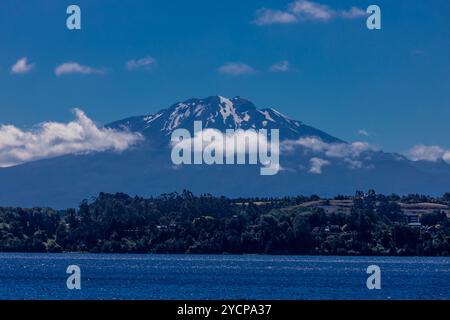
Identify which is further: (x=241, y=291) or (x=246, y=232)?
(x=246, y=232)

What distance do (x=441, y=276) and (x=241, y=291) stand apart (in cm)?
4865

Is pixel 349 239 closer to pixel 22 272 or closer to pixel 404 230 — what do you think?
pixel 404 230

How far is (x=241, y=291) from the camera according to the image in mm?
86938

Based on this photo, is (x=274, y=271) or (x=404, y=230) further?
(x=404, y=230)

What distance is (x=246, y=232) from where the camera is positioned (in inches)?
7628

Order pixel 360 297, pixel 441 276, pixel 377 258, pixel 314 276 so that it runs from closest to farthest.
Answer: pixel 360 297
pixel 314 276
pixel 441 276
pixel 377 258

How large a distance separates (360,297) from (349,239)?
113m

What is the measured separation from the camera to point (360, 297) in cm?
8238

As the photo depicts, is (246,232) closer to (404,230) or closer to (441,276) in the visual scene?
(404,230)
